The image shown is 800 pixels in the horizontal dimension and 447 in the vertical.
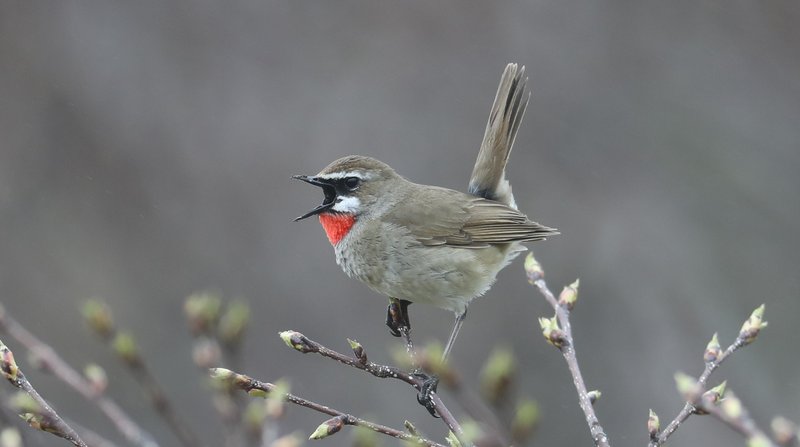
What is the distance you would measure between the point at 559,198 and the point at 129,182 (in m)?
4.42

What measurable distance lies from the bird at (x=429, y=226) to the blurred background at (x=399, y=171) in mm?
3776

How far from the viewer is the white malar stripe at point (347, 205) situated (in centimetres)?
482

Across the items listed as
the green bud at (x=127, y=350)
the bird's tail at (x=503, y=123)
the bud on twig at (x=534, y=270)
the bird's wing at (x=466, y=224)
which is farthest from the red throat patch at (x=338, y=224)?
the green bud at (x=127, y=350)

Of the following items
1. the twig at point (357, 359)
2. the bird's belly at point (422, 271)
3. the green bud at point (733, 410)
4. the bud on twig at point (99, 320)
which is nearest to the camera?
the green bud at point (733, 410)

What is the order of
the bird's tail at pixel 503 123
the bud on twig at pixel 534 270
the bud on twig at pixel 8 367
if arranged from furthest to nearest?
the bird's tail at pixel 503 123
the bud on twig at pixel 534 270
the bud on twig at pixel 8 367

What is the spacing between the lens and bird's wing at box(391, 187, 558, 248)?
16.8 feet

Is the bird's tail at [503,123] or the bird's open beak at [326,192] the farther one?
the bird's tail at [503,123]

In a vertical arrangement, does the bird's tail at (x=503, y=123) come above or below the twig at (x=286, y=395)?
above

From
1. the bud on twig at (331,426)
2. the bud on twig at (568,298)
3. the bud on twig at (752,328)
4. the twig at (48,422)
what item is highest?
the bud on twig at (568,298)

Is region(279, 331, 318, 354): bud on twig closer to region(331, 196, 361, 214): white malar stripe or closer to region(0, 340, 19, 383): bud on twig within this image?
region(0, 340, 19, 383): bud on twig

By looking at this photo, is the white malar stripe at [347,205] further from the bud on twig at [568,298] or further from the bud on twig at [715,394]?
the bud on twig at [715,394]

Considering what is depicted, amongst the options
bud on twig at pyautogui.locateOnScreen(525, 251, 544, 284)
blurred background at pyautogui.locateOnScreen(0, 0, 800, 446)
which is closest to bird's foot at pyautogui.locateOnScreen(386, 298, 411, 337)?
bud on twig at pyautogui.locateOnScreen(525, 251, 544, 284)

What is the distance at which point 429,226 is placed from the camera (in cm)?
517

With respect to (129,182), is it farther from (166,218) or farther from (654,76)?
(654,76)
